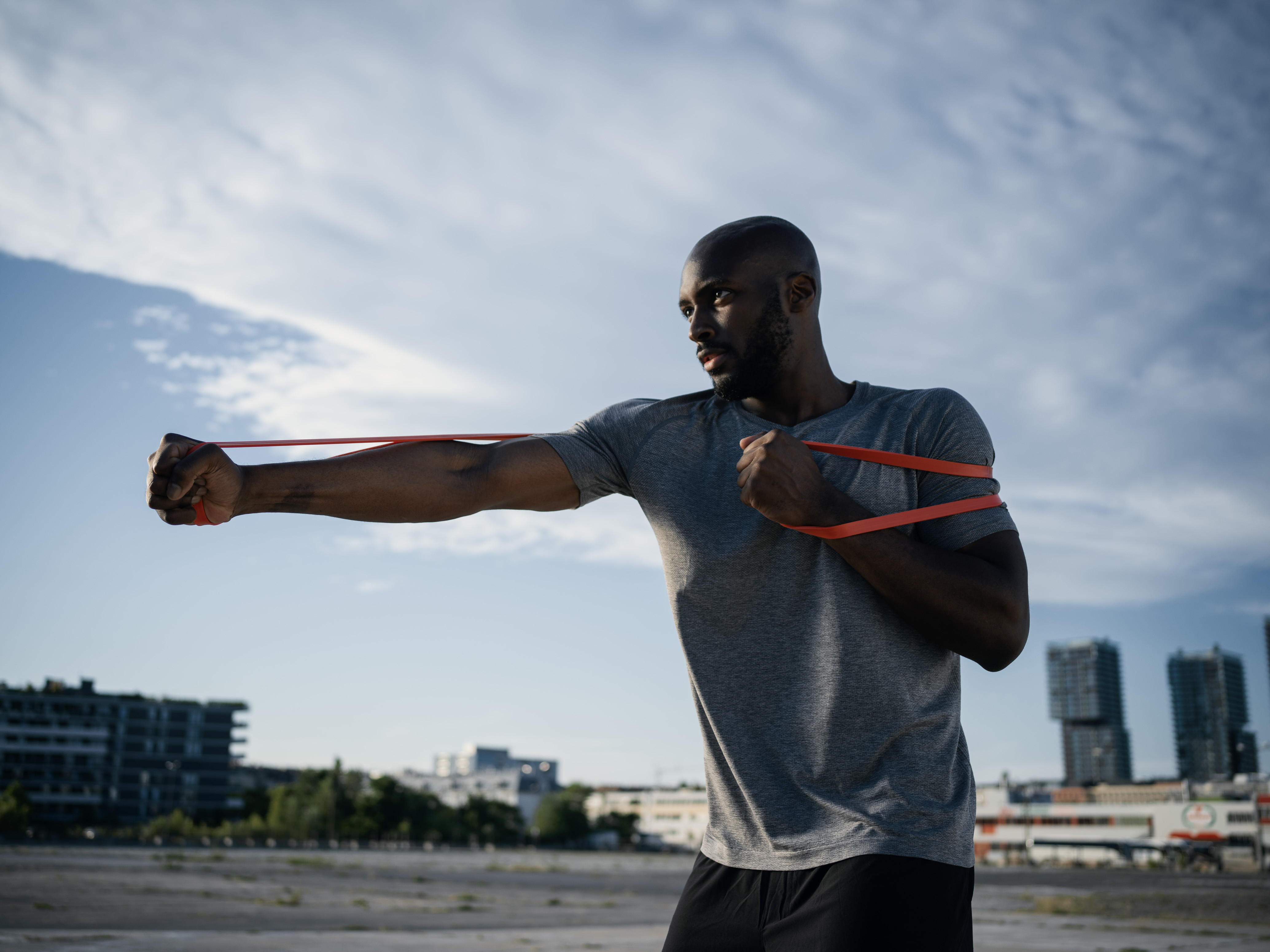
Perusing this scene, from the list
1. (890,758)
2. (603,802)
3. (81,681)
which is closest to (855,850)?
(890,758)

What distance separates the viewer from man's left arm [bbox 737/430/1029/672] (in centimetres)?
167

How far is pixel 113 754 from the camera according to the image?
121 m

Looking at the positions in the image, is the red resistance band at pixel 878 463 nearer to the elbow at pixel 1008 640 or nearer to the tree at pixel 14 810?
the elbow at pixel 1008 640

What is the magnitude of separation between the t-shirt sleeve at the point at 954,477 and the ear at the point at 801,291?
0.32 m

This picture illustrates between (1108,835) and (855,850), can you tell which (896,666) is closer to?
(855,850)

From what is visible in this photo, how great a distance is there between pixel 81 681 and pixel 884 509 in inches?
5609

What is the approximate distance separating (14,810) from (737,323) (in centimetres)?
10330

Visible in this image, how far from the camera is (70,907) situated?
15055mm

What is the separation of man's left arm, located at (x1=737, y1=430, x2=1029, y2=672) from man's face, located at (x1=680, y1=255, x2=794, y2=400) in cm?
27

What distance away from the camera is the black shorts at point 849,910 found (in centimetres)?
158

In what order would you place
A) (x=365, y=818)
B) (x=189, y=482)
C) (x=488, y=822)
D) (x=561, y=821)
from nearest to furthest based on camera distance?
(x=189, y=482)
(x=365, y=818)
(x=488, y=822)
(x=561, y=821)

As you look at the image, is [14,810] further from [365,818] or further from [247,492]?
[247,492]

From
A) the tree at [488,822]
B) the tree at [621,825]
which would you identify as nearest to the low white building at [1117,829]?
the tree at [621,825]

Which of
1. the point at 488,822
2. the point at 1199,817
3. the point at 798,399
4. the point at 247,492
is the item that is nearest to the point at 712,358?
the point at 798,399
